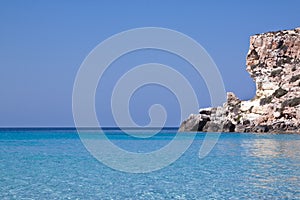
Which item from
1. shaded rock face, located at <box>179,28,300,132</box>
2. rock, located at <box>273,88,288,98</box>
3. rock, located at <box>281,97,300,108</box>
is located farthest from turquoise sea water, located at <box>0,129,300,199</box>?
rock, located at <box>273,88,288,98</box>

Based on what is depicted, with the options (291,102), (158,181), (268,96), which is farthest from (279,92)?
(158,181)

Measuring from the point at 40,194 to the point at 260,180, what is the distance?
8.48 meters

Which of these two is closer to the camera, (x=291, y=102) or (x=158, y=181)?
(x=158, y=181)

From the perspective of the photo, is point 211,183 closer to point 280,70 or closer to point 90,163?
point 90,163

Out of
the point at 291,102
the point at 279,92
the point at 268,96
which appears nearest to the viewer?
the point at 291,102

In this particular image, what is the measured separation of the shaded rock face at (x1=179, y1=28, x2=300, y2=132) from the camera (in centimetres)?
7375

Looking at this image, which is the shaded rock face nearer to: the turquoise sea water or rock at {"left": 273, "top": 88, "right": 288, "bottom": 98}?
rock at {"left": 273, "top": 88, "right": 288, "bottom": 98}

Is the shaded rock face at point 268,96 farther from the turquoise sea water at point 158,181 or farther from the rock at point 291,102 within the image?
the turquoise sea water at point 158,181

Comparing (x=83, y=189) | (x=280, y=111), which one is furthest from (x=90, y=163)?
(x=280, y=111)

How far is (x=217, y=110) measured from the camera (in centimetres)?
8838

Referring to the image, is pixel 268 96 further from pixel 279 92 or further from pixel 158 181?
pixel 158 181

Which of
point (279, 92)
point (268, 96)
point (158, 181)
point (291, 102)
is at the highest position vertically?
point (279, 92)

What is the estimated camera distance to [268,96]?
3115 inches

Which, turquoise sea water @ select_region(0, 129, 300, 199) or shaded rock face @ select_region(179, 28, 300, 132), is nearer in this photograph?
turquoise sea water @ select_region(0, 129, 300, 199)
